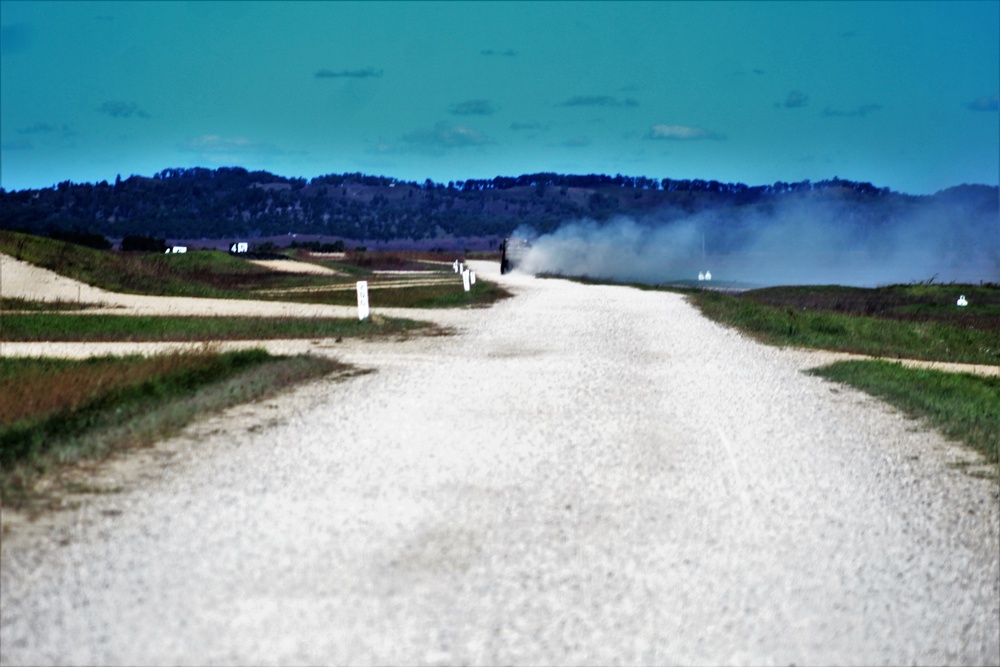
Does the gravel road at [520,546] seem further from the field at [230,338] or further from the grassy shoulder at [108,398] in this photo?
the field at [230,338]

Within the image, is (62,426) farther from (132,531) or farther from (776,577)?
(776,577)

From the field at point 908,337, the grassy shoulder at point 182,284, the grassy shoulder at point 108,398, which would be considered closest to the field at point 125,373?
the grassy shoulder at point 108,398

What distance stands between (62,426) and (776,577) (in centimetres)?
731

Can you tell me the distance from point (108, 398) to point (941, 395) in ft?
36.0

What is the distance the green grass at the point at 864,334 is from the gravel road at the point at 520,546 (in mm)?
13311

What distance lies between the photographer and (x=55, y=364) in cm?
1923

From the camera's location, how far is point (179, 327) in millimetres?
27812

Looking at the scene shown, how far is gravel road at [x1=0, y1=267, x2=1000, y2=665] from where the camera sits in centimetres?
638

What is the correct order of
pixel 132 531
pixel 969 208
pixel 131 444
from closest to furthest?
1. pixel 132 531
2. pixel 131 444
3. pixel 969 208

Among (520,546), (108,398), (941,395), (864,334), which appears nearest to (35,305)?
(864,334)

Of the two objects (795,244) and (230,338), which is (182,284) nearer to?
(230,338)

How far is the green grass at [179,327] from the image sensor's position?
2517 centimetres

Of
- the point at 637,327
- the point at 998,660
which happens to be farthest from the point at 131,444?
the point at 637,327

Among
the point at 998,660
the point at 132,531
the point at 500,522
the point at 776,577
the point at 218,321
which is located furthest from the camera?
the point at 218,321
